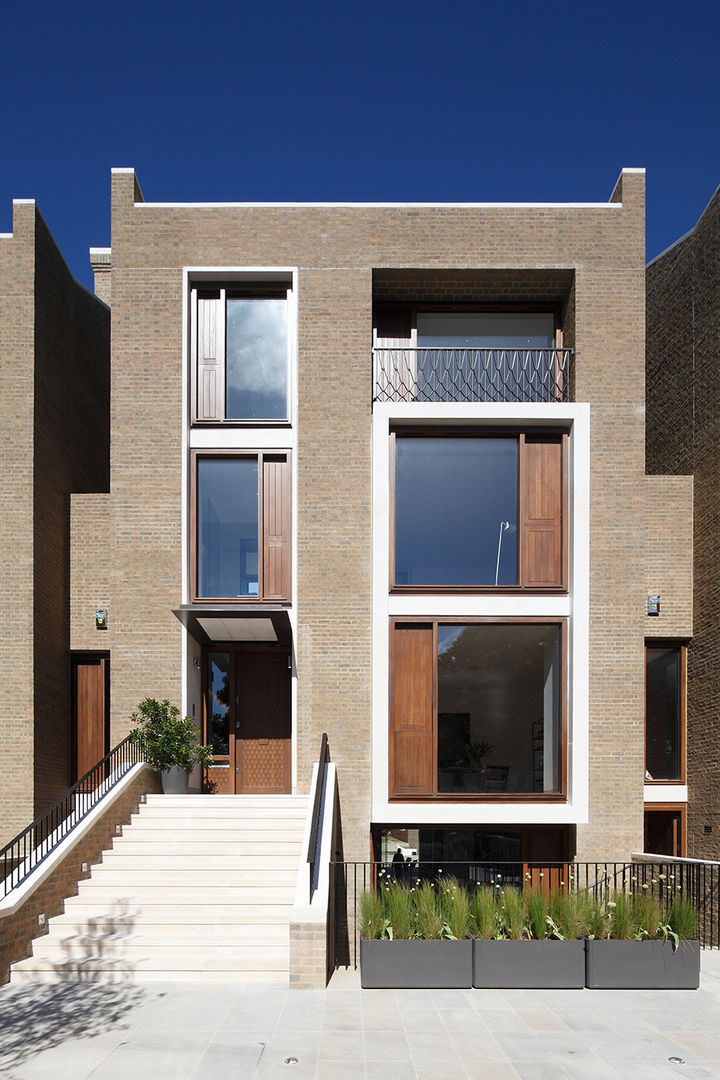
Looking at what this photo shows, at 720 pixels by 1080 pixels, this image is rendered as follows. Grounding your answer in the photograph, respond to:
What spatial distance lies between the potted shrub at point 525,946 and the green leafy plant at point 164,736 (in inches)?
223

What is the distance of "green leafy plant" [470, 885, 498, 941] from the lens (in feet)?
28.6

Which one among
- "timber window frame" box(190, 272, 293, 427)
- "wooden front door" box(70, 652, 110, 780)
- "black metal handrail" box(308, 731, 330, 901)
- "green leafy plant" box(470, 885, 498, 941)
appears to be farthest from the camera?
"wooden front door" box(70, 652, 110, 780)

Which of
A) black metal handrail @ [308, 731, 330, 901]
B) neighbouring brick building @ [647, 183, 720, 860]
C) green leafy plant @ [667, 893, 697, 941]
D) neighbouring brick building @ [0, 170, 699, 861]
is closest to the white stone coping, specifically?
neighbouring brick building @ [0, 170, 699, 861]

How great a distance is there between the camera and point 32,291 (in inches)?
562

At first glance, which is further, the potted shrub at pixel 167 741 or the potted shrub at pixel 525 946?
the potted shrub at pixel 167 741

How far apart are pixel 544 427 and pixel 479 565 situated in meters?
2.49

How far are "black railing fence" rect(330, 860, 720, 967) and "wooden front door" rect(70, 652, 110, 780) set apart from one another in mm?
5075

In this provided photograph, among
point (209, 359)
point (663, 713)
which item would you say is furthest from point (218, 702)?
point (663, 713)

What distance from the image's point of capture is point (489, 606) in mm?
13328

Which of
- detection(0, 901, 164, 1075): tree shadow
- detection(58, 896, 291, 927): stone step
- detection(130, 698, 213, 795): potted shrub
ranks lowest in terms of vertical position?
detection(0, 901, 164, 1075): tree shadow

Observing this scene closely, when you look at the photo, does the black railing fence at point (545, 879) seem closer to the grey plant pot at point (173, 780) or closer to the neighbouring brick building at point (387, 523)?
the neighbouring brick building at point (387, 523)

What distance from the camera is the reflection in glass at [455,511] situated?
13.4 m

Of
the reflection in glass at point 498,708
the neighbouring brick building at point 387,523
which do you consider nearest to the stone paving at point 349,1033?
the reflection in glass at point 498,708

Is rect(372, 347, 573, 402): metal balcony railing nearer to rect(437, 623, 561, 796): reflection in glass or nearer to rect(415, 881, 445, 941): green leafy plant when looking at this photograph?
rect(437, 623, 561, 796): reflection in glass
